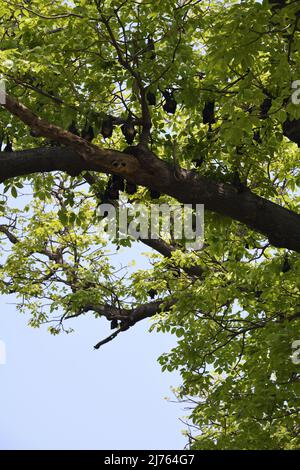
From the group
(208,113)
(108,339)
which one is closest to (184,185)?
(208,113)

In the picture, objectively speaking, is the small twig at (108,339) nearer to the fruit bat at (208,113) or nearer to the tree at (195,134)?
the tree at (195,134)

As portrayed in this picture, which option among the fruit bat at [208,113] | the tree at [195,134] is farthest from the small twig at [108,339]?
the fruit bat at [208,113]

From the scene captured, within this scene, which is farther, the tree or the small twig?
the small twig

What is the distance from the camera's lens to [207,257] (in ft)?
48.3

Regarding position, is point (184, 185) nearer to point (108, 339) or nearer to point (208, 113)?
point (208, 113)

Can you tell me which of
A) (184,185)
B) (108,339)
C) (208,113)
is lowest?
(108,339)

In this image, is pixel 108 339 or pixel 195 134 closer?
pixel 195 134

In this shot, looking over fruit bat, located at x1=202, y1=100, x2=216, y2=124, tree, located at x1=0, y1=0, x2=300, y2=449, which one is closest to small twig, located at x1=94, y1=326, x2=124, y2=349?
tree, located at x1=0, y1=0, x2=300, y2=449

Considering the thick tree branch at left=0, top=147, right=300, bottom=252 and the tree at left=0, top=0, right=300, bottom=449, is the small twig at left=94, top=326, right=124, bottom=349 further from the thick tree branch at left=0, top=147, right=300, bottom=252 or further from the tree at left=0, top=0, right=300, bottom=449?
the thick tree branch at left=0, top=147, right=300, bottom=252
